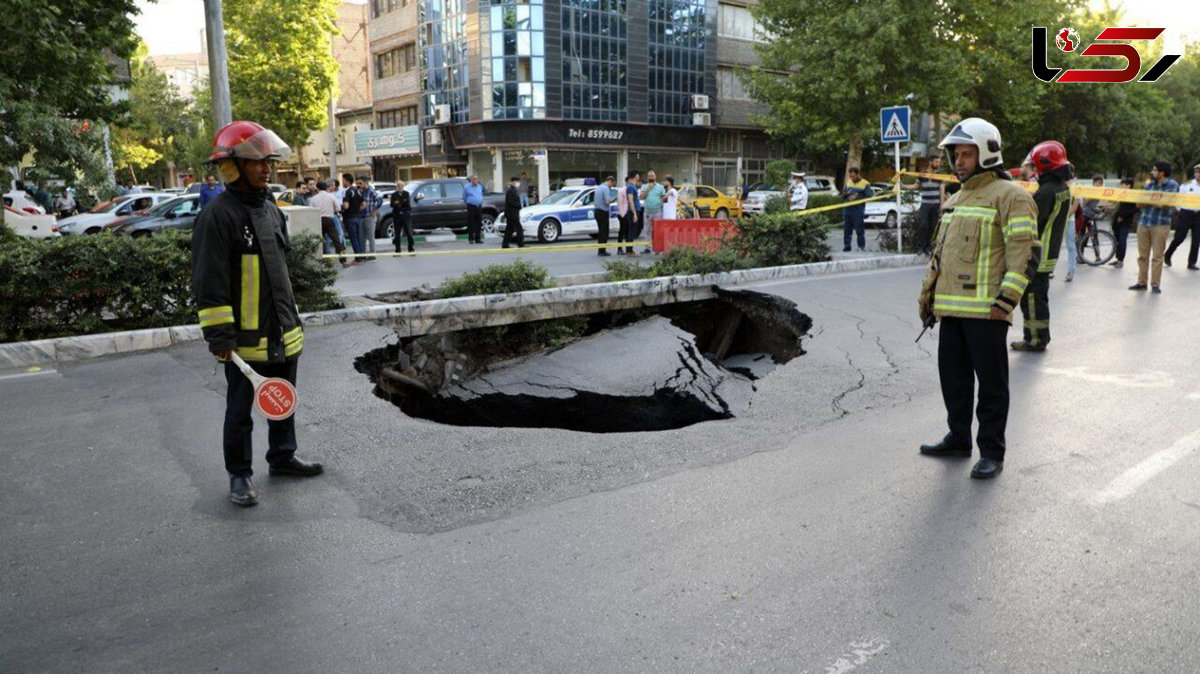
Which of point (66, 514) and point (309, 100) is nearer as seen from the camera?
point (66, 514)

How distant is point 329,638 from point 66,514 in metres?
2.02

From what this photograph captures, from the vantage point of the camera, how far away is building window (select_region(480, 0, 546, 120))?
4081 centimetres

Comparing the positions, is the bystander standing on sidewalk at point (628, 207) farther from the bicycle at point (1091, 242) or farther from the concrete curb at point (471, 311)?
the bicycle at point (1091, 242)

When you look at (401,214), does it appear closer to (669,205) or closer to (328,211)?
(328,211)

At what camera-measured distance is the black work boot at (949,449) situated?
16.0 feet

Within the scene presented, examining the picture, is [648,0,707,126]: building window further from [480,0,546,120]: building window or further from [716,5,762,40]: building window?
[480,0,546,120]: building window

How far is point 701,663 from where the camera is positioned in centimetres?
279

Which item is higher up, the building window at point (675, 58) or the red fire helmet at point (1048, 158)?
the building window at point (675, 58)

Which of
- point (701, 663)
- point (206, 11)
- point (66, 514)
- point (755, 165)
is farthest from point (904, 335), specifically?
point (755, 165)

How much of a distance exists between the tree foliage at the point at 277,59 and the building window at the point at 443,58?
783cm

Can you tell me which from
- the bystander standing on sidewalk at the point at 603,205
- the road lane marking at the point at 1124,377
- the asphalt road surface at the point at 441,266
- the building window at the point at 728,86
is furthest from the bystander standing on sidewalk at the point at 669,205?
the building window at the point at 728,86

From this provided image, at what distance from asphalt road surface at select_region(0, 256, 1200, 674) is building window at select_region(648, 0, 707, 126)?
40517 mm

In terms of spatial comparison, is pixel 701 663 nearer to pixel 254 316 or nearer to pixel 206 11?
pixel 254 316

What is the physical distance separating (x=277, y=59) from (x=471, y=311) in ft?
104
